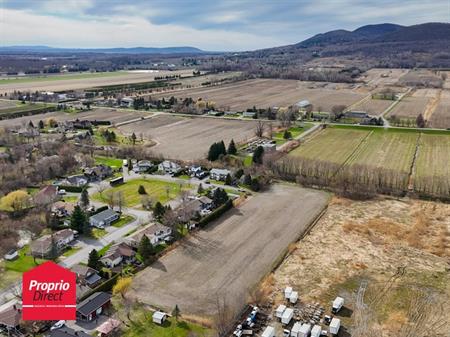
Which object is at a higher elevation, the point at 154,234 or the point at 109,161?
the point at 109,161

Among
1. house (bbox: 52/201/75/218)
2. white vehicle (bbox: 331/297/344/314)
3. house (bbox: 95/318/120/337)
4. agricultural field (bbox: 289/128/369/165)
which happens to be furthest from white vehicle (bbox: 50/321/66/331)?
agricultural field (bbox: 289/128/369/165)

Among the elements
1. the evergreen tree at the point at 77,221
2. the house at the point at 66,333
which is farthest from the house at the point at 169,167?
the house at the point at 66,333

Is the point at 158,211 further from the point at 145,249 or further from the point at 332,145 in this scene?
the point at 332,145

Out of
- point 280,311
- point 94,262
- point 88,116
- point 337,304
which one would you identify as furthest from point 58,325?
point 88,116

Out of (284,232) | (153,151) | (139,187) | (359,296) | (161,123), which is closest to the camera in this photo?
(359,296)

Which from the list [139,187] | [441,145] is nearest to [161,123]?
[139,187]

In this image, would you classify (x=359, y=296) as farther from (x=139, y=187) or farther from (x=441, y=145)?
(x=441, y=145)
